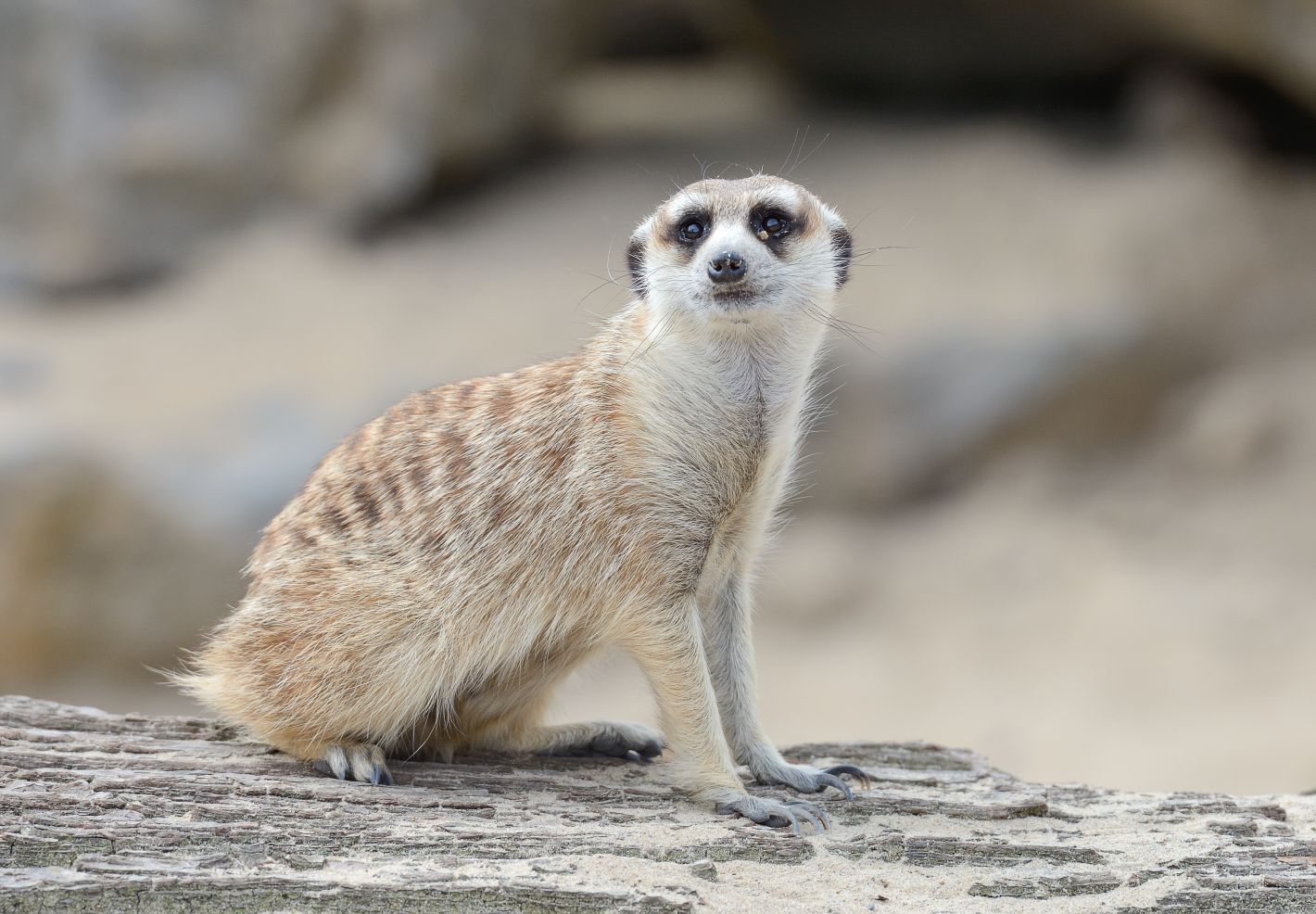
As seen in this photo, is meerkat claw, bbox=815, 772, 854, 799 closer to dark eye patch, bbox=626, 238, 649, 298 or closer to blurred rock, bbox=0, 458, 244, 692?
dark eye patch, bbox=626, 238, 649, 298

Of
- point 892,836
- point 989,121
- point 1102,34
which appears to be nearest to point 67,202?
point 989,121

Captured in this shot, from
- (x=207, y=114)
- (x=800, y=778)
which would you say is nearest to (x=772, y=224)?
(x=800, y=778)

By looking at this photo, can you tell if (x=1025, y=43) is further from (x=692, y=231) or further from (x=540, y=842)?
(x=540, y=842)

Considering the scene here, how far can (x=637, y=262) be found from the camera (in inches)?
111

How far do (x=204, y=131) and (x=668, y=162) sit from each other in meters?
2.68

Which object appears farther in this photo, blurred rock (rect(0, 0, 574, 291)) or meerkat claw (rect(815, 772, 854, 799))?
blurred rock (rect(0, 0, 574, 291))

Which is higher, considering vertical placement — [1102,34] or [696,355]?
[1102,34]

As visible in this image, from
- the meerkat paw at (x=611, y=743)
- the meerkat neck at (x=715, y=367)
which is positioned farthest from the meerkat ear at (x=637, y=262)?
the meerkat paw at (x=611, y=743)

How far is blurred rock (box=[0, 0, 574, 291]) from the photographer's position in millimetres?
7145

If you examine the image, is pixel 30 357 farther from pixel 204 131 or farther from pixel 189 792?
pixel 189 792

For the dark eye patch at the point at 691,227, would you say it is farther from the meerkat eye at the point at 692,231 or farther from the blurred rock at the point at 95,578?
the blurred rock at the point at 95,578

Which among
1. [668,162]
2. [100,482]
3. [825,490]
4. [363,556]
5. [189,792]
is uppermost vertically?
[668,162]

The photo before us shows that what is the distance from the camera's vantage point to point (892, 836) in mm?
2545

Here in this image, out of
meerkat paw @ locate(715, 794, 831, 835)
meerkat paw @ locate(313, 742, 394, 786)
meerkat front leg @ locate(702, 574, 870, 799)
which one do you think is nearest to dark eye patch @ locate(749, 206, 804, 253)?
meerkat front leg @ locate(702, 574, 870, 799)
